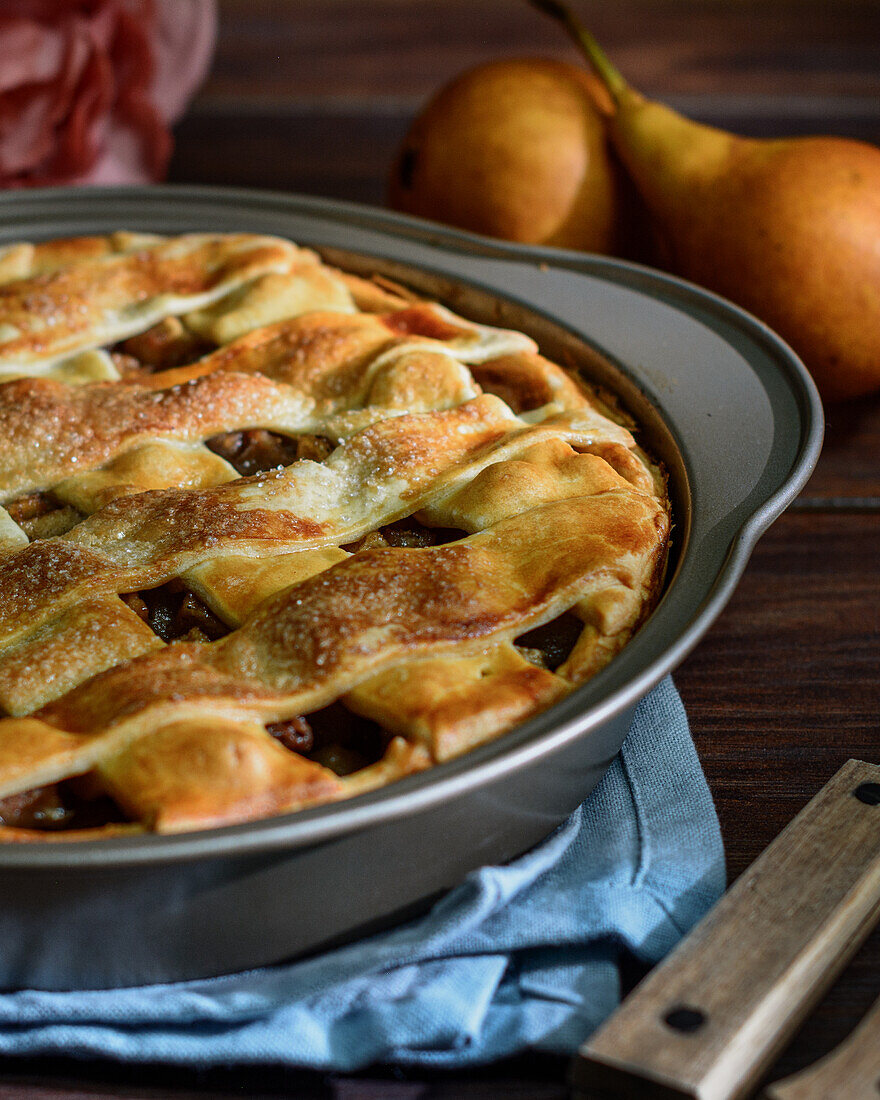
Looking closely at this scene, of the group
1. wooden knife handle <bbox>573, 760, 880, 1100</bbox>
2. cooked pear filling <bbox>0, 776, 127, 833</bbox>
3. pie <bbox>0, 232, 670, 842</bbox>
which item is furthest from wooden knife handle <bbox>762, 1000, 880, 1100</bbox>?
cooked pear filling <bbox>0, 776, 127, 833</bbox>

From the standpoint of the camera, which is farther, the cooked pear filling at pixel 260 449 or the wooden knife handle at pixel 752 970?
the cooked pear filling at pixel 260 449

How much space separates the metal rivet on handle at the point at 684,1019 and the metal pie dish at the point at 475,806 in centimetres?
14

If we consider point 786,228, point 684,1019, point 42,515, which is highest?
point 786,228

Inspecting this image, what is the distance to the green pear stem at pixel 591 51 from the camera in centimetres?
137

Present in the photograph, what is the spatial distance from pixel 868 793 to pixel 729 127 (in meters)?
1.62

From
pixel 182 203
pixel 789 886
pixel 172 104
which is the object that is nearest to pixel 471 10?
pixel 172 104

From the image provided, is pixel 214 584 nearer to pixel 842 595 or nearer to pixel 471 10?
pixel 842 595

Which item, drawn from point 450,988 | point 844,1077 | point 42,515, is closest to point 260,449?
point 42,515

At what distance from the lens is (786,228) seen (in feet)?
4.00

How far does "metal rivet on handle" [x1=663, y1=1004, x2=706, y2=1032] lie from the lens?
58cm

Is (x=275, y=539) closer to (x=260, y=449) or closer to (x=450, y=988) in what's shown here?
(x=260, y=449)

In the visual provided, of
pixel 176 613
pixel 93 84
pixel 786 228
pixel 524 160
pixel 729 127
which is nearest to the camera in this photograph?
pixel 176 613

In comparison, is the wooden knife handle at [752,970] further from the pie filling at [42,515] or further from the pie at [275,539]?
the pie filling at [42,515]

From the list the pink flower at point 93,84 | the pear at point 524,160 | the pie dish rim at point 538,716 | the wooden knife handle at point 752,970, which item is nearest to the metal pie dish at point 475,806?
the pie dish rim at point 538,716
